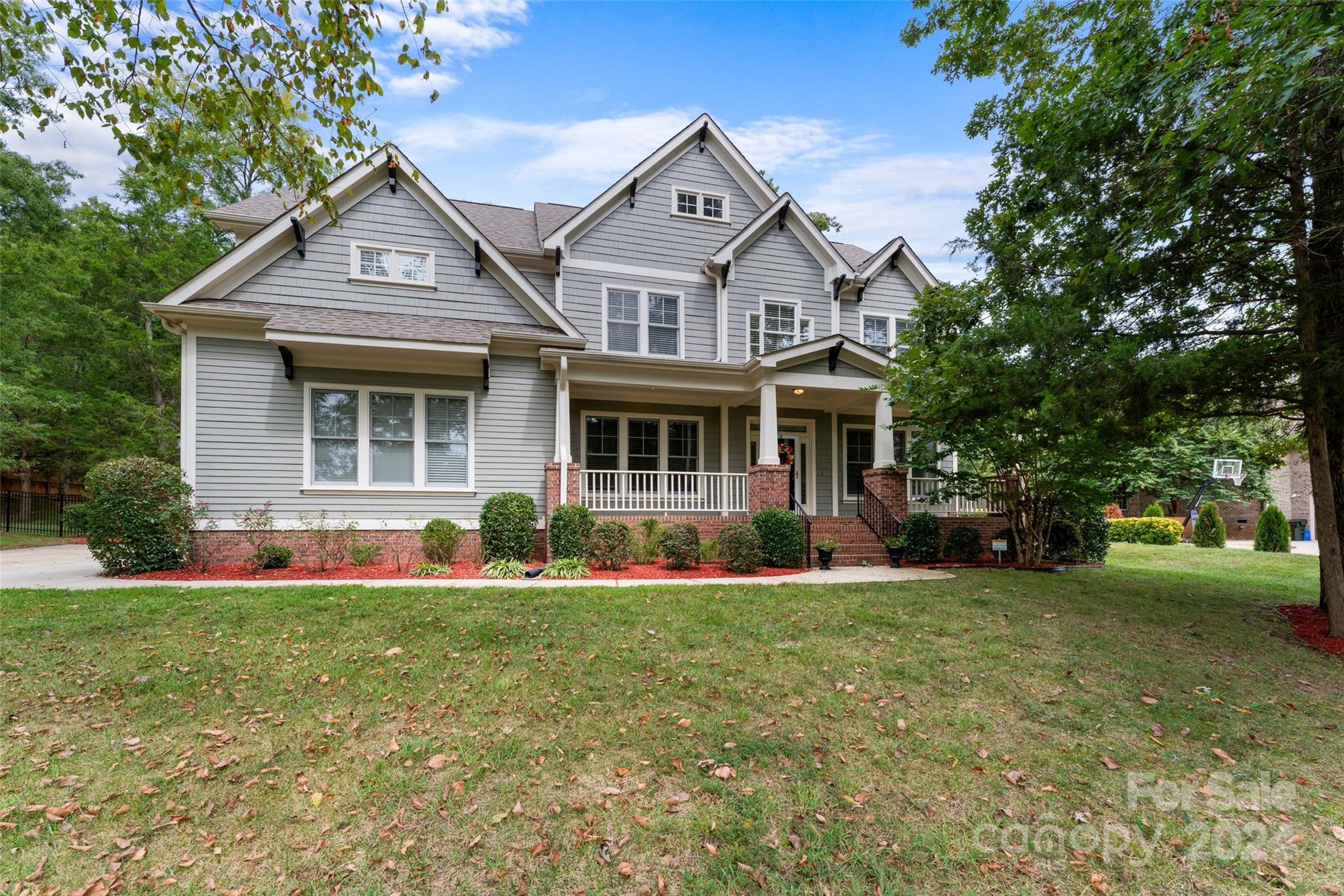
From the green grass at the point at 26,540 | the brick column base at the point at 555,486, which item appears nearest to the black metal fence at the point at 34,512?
the green grass at the point at 26,540

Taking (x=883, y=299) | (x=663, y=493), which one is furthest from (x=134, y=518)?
(x=883, y=299)

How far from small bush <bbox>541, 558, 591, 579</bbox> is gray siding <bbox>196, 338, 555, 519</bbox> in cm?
238

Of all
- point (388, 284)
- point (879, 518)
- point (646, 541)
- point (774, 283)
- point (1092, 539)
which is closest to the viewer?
point (646, 541)

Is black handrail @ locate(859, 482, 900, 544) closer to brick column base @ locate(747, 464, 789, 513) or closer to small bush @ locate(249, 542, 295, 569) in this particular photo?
brick column base @ locate(747, 464, 789, 513)

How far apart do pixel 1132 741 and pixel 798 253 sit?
12985 millimetres

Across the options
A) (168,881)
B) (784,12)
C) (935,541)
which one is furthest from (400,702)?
(784,12)

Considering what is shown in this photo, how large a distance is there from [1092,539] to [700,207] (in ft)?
37.5

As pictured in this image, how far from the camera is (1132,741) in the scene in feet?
13.5

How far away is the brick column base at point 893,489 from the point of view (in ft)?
40.0

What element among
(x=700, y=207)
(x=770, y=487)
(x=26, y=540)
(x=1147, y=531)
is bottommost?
(x=1147, y=531)

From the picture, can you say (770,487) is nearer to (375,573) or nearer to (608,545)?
(608,545)

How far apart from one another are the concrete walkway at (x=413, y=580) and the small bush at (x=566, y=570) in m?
0.34

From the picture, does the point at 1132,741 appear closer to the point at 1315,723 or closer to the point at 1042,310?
the point at 1315,723

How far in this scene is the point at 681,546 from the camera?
9.85m
